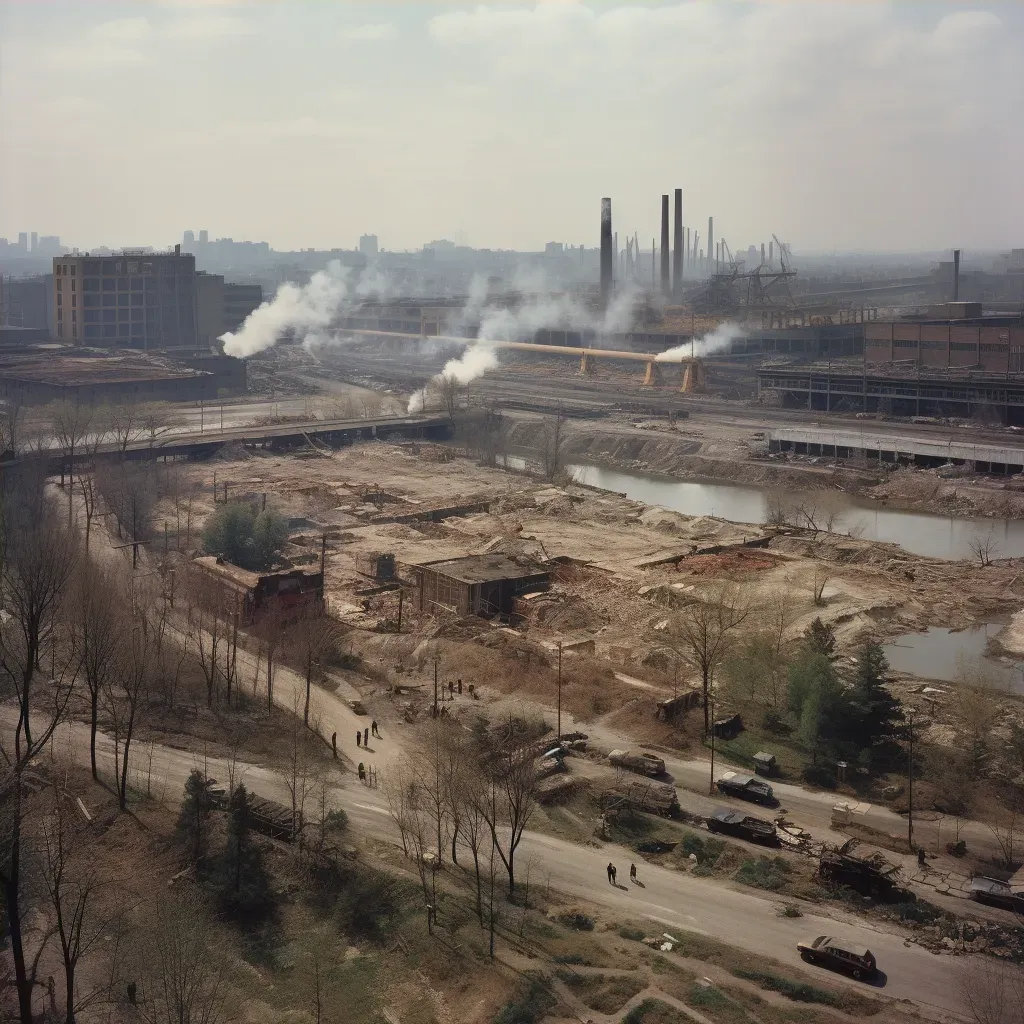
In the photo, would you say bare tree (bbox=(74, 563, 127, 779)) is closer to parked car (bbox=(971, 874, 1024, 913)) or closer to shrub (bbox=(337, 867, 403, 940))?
shrub (bbox=(337, 867, 403, 940))

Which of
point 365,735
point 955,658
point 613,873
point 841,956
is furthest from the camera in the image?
point 955,658

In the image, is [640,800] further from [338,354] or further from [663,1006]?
[338,354]

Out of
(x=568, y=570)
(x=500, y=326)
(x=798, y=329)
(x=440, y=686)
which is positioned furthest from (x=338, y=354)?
(x=440, y=686)

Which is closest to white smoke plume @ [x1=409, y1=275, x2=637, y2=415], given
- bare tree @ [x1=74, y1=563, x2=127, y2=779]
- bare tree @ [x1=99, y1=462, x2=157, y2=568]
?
bare tree @ [x1=99, y1=462, x2=157, y2=568]

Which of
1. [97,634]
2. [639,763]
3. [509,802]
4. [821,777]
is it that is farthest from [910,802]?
[97,634]

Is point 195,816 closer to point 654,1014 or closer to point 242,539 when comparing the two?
point 654,1014

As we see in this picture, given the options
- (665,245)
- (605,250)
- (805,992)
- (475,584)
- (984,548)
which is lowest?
(805,992)
